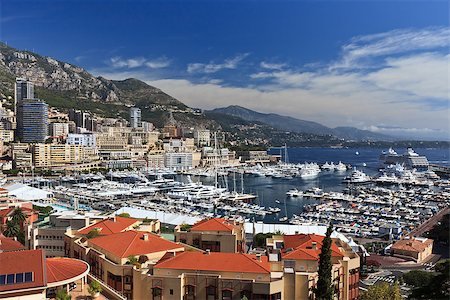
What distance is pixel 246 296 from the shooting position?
8.52 m

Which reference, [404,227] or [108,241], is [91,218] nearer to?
[108,241]

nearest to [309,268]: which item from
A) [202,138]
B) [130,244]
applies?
[130,244]

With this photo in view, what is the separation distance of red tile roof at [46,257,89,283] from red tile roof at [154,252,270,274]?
1.56 m

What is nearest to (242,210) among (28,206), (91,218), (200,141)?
(28,206)

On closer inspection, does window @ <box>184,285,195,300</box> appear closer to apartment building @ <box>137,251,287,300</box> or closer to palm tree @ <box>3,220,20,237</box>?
apartment building @ <box>137,251,287,300</box>

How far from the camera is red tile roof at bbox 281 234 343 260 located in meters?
9.97

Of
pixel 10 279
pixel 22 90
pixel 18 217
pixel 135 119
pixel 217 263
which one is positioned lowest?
pixel 18 217

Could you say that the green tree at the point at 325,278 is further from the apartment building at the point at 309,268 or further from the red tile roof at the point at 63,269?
the red tile roof at the point at 63,269

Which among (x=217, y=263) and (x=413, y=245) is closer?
(x=217, y=263)

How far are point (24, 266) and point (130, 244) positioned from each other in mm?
3226

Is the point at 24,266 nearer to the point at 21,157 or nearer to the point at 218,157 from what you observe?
the point at 21,157

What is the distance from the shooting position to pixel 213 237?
1236 centimetres

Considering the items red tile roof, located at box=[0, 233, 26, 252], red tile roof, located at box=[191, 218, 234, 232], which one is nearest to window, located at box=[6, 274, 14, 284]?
red tile roof, located at box=[0, 233, 26, 252]

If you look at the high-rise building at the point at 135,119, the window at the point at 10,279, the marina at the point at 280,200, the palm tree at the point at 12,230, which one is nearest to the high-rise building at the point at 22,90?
the high-rise building at the point at 135,119
